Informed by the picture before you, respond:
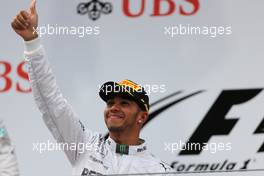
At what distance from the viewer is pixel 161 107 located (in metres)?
2.78

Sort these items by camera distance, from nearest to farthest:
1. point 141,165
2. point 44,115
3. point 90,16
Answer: point 44,115 → point 141,165 → point 90,16

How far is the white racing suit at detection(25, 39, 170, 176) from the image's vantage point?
2168 mm

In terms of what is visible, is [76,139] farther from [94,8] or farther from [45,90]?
[94,8]

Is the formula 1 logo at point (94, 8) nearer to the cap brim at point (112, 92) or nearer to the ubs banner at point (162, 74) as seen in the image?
the ubs banner at point (162, 74)

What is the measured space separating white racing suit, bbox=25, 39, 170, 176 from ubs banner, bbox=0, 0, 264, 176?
268 mm

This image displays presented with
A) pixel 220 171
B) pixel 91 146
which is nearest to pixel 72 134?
pixel 91 146

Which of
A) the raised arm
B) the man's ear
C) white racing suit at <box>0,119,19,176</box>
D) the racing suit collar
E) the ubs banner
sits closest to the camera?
white racing suit at <box>0,119,19,176</box>

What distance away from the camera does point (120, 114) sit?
2523 millimetres

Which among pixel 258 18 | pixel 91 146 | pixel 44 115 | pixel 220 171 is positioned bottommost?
pixel 220 171

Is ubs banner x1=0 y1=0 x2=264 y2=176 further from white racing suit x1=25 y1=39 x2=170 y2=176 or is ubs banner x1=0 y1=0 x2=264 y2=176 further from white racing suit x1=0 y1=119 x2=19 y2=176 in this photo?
white racing suit x1=0 y1=119 x2=19 y2=176

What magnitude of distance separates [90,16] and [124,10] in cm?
15

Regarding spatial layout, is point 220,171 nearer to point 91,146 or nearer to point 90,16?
point 91,146

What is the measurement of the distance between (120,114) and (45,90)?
0.41 metres

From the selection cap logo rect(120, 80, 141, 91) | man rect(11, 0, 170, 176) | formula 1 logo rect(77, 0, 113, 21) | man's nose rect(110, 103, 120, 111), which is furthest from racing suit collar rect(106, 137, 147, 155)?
formula 1 logo rect(77, 0, 113, 21)
